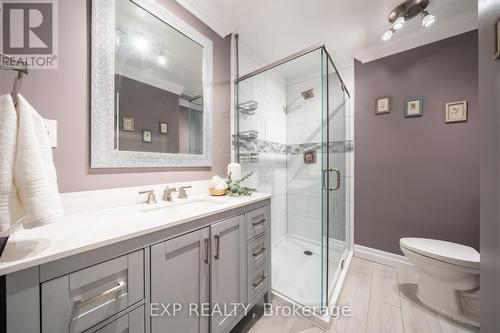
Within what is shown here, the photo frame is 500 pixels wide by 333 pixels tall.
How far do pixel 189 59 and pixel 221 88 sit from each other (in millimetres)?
343

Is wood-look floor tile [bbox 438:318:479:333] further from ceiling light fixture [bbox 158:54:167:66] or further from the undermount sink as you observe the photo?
ceiling light fixture [bbox 158:54:167:66]

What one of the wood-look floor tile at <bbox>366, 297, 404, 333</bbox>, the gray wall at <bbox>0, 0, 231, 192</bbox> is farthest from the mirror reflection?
the wood-look floor tile at <bbox>366, 297, 404, 333</bbox>

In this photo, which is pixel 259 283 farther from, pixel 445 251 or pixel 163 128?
pixel 445 251

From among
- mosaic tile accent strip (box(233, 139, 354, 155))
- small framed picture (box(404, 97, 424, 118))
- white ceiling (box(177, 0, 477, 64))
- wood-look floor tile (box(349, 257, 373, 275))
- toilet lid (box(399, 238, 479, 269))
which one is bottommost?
wood-look floor tile (box(349, 257, 373, 275))

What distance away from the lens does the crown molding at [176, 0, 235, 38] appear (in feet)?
4.42

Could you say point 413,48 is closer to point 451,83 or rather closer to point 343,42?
point 451,83

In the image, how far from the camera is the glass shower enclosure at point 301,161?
4.64 feet

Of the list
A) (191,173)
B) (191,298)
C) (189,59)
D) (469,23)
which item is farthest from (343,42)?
(191,298)

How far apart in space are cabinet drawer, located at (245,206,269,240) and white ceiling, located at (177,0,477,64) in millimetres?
1580

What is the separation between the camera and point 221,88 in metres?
1.61

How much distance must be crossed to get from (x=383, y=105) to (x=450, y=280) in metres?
1.61

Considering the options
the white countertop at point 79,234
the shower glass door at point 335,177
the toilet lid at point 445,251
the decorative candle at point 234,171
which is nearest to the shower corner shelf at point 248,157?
the decorative candle at point 234,171

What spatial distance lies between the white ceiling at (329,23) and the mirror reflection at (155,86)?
1.23 feet

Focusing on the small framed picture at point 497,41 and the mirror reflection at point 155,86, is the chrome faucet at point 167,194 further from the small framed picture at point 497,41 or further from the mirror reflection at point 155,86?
the small framed picture at point 497,41
